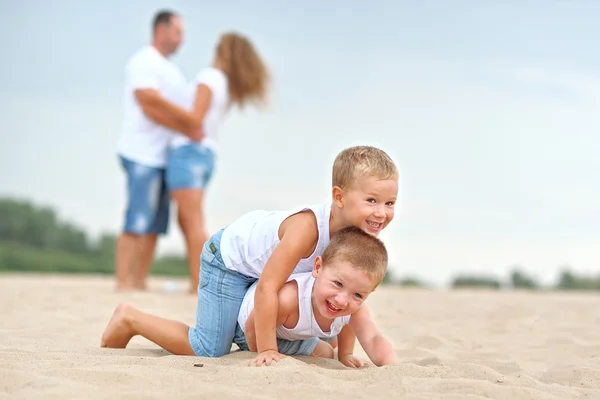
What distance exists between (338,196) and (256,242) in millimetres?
490

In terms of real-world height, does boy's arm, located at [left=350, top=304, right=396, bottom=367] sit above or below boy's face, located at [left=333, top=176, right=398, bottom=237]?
below

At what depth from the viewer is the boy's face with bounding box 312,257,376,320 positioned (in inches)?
129

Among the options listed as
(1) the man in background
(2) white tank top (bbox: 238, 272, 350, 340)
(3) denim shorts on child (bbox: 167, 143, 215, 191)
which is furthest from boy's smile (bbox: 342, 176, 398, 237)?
(1) the man in background

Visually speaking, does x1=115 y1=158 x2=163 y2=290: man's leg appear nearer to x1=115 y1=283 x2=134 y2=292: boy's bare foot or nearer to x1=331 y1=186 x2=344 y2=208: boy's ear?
x1=115 y1=283 x2=134 y2=292: boy's bare foot

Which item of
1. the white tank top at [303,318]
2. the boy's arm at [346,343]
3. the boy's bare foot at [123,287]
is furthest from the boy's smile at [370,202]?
the boy's bare foot at [123,287]

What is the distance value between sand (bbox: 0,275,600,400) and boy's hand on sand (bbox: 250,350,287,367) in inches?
2.3

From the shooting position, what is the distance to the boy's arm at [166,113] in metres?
7.07

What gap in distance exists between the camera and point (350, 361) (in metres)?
3.74

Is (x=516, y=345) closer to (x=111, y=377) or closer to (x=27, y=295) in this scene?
(x=111, y=377)

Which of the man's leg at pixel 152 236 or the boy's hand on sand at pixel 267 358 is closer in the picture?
the boy's hand on sand at pixel 267 358

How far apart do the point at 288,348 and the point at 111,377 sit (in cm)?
107

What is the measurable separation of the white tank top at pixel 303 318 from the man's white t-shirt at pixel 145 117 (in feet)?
12.5

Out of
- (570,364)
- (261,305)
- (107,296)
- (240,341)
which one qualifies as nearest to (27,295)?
(107,296)

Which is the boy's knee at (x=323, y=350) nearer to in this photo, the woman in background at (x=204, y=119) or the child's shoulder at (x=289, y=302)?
the child's shoulder at (x=289, y=302)
